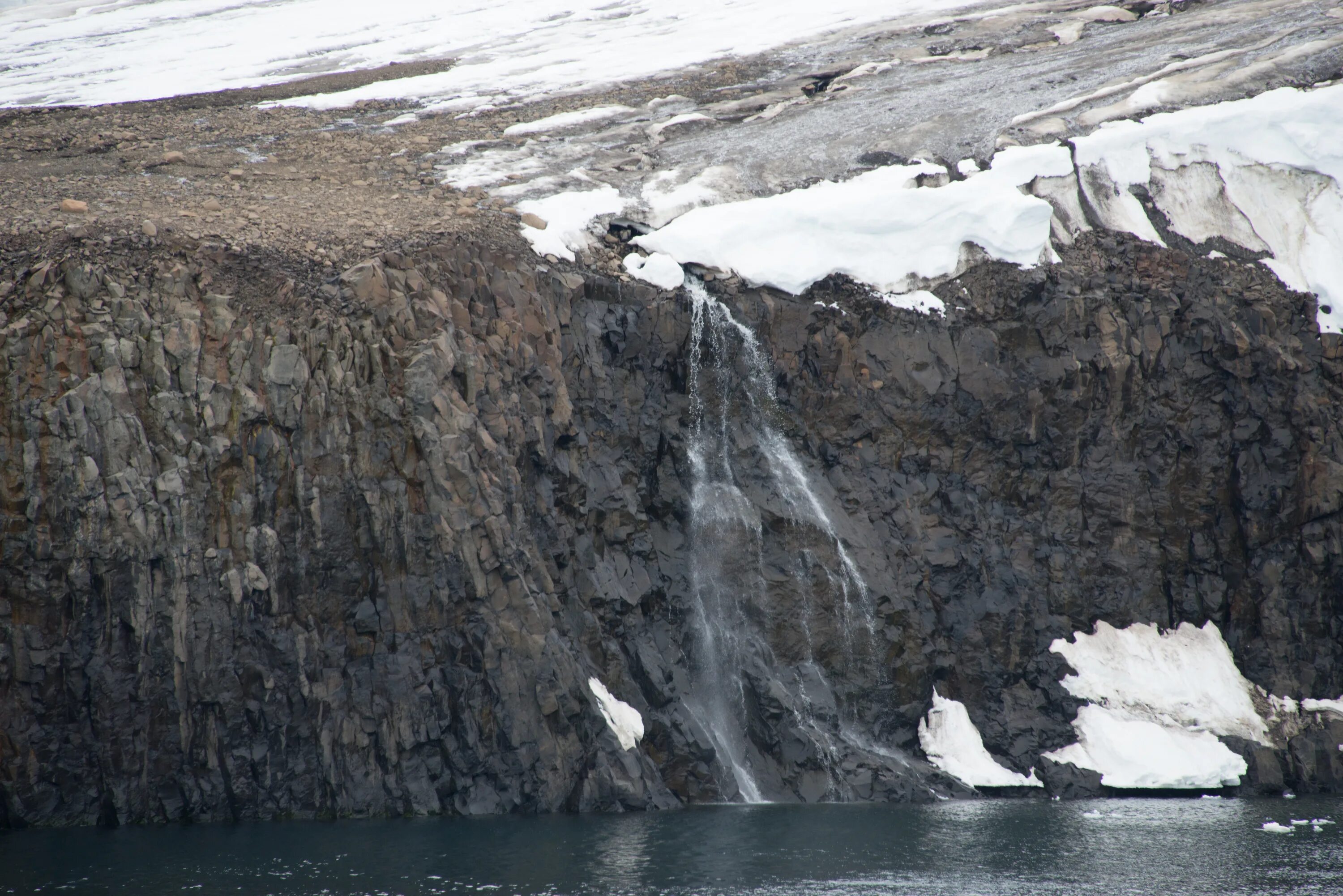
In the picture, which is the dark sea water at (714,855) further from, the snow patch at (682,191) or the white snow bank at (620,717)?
the snow patch at (682,191)

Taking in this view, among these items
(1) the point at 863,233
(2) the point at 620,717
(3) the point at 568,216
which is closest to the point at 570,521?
(2) the point at 620,717

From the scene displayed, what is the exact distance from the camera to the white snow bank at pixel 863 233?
99.0 feet

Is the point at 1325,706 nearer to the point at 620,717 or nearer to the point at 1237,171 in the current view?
the point at 1237,171

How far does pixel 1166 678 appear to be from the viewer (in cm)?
2886

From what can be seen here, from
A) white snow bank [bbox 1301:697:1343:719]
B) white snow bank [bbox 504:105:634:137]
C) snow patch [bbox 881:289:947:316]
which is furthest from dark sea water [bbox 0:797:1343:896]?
white snow bank [bbox 504:105:634:137]

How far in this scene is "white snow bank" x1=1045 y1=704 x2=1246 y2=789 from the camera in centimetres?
2692

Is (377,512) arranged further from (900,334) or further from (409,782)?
(900,334)

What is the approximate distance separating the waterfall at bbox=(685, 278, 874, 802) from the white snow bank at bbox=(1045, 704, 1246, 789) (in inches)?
235

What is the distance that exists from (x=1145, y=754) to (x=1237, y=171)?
58.1 feet

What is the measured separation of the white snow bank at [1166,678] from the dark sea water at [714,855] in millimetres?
3541

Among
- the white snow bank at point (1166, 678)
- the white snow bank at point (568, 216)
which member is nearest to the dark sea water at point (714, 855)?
the white snow bank at point (1166, 678)

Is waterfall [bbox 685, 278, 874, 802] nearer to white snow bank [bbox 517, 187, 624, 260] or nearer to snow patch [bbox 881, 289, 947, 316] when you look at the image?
white snow bank [bbox 517, 187, 624, 260]

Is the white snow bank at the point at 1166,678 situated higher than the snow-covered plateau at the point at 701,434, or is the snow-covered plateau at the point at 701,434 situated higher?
the snow-covered plateau at the point at 701,434

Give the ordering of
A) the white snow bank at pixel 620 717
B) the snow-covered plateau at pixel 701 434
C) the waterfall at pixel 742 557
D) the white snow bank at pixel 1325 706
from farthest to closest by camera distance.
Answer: the white snow bank at pixel 1325 706
the waterfall at pixel 742 557
the white snow bank at pixel 620 717
the snow-covered plateau at pixel 701 434
